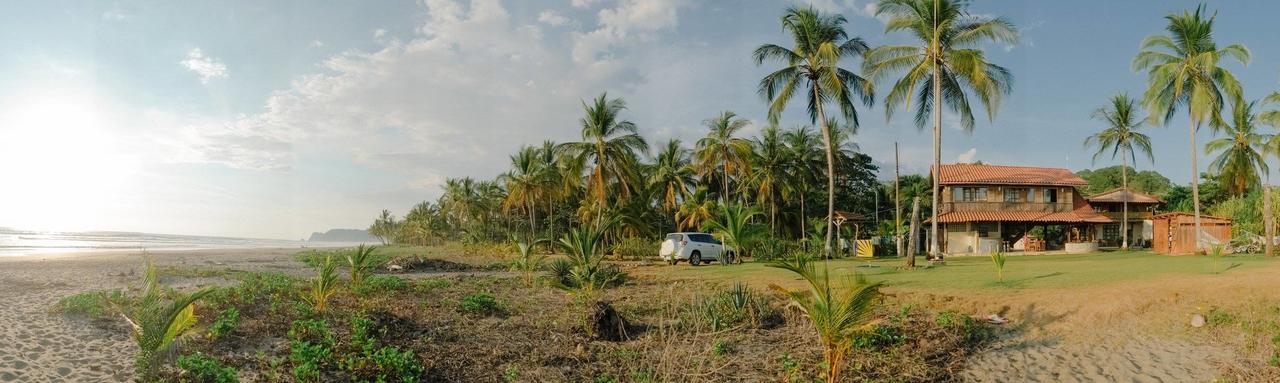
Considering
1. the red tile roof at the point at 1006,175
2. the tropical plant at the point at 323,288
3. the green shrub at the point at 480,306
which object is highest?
the red tile roof at the point at 1006,175

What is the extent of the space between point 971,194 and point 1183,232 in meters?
8.88

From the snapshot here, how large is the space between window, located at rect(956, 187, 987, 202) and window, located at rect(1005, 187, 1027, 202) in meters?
1.23

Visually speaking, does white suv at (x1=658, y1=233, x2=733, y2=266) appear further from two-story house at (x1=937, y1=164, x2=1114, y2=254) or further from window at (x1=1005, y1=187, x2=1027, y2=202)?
window at (x1=1005, y1=187, x2=1027, y2=202)

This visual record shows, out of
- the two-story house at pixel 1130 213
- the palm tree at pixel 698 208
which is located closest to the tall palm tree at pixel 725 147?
the palm tree at pixel 698 208

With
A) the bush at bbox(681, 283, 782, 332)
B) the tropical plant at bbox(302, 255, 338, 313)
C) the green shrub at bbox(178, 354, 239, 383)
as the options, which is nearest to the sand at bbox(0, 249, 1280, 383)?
the green shrub at bbox(178, 354, 239, 383)

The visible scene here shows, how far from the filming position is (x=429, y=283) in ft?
51.0

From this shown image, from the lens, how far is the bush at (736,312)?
32.9 feet

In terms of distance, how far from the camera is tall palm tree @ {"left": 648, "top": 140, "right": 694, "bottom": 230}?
134ft

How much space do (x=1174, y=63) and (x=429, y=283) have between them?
2792 centimetres

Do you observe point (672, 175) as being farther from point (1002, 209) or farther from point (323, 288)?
point (323, 288)

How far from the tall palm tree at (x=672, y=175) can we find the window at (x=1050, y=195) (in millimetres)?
18944

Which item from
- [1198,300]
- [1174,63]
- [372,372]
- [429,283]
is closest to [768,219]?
[1174,63]

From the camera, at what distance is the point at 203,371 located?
6.32 m

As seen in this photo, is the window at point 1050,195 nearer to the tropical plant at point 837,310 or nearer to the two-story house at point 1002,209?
the two-story house at point 1002,209
